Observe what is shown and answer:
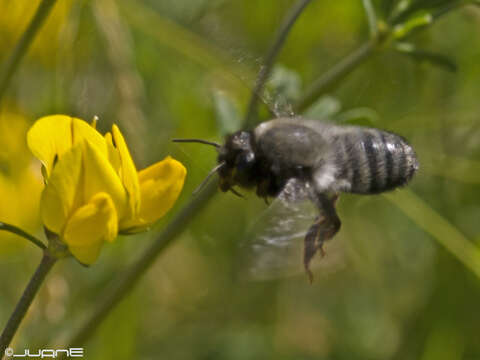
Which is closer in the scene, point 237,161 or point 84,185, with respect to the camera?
point 84,185

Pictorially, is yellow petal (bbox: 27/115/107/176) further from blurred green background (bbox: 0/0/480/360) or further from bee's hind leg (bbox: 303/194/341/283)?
blurred green background (bbox: 0/0/480/360)

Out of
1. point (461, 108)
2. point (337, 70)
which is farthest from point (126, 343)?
point (461, 108)

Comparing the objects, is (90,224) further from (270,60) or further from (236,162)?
(270,60)

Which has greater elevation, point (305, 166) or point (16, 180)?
point (305, 166)

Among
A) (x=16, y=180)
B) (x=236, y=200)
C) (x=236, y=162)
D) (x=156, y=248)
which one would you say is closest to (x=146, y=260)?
(x=156, y=248)

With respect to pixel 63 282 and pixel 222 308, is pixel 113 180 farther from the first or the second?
pixel 222 308

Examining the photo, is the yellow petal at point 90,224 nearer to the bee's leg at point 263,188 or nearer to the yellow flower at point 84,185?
the yellow flower at point 84,185

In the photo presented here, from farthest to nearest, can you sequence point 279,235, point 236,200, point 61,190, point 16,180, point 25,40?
point 236,200 → point 16,180 → point 25,40 → point 279,235 → point 61,190

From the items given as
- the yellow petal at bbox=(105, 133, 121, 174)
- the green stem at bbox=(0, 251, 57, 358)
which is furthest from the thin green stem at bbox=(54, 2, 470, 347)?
the green stem at bbox=(0, 251, 57, 358)
